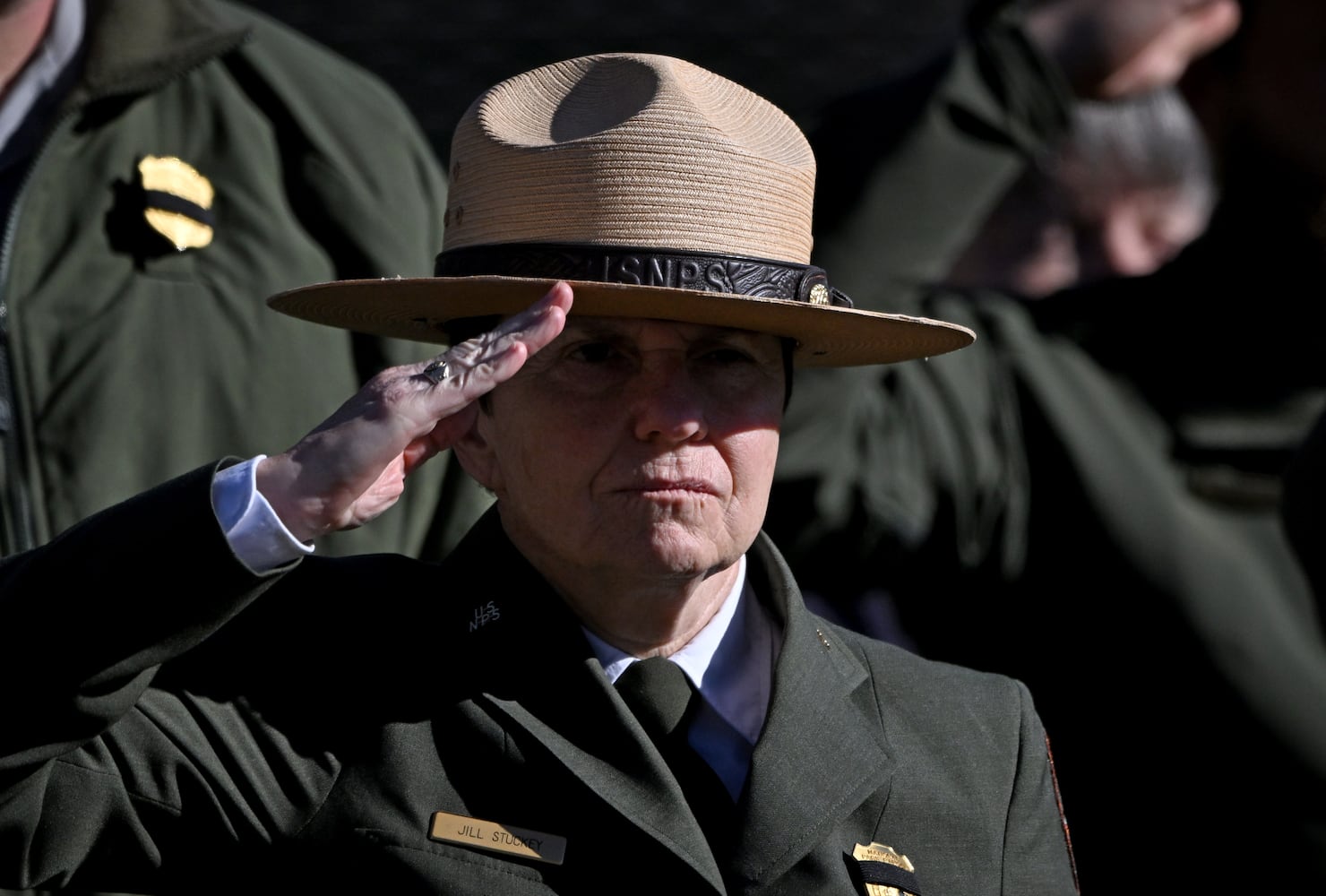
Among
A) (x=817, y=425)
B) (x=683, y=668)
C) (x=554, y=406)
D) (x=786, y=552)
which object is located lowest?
(x=786, y=552)

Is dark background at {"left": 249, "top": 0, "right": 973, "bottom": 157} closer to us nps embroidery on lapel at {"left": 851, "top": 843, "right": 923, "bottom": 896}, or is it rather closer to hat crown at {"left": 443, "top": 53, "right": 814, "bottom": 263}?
hat crown at {"left": 443, "top": 53, "right": 814, "bottom": 263}

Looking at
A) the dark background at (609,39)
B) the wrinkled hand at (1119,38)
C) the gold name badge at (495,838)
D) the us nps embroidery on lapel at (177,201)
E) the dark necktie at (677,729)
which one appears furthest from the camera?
the dark background at (609,39)

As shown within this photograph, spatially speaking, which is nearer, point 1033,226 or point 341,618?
point 341,618

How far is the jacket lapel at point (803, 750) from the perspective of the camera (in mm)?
2537

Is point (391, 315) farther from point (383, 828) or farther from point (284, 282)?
point (383, 828)

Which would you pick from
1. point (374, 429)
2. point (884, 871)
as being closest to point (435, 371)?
point (374, 429)

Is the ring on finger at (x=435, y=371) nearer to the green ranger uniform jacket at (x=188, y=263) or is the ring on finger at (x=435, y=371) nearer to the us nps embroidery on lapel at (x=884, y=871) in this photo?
the us nps embroidery on lapel at (x=884, y=871)

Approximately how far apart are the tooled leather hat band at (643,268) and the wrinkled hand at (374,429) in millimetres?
190

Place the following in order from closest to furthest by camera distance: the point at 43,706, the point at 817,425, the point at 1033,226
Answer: the point at 43,706, the point at 817,425, the point at 1033,226

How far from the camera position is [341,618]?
8.67 feet

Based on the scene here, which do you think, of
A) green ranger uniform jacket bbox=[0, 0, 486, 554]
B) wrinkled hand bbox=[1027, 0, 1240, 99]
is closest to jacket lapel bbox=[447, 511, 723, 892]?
green ranger uniform jacket bbox=[0, 0, 486, 554]

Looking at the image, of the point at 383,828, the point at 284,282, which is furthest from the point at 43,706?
the point at 284,282

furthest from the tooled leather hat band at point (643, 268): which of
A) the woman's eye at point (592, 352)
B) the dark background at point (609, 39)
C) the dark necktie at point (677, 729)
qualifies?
the dark background at point (609, 39)

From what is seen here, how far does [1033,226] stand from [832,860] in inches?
151
